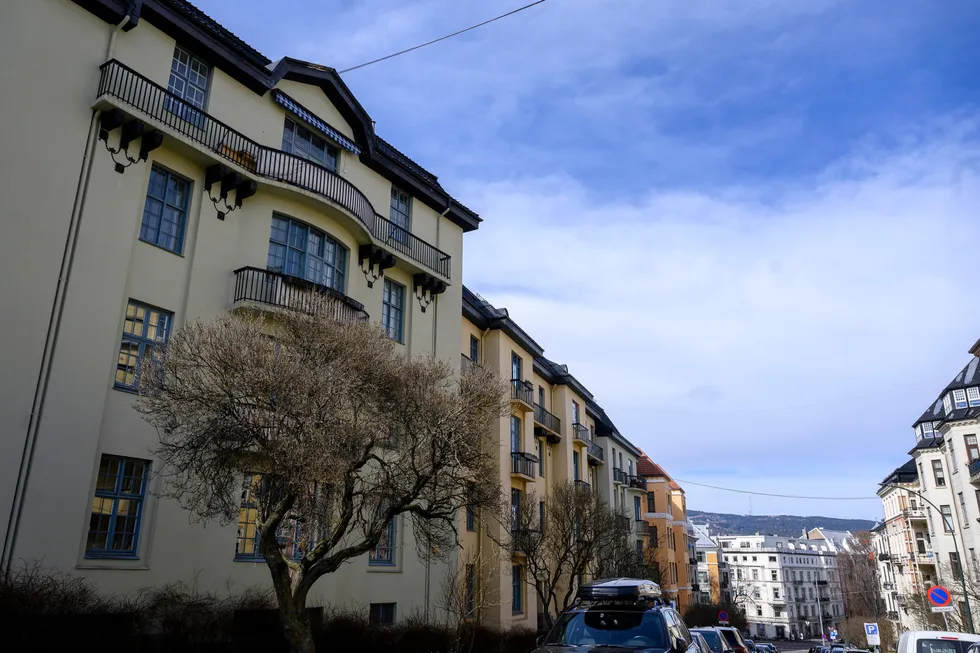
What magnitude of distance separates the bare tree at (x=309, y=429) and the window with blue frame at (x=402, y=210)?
423 inches

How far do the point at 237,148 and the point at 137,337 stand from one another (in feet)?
19.0

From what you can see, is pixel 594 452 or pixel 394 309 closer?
pixel 394 309

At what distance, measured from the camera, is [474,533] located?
93.4 feet

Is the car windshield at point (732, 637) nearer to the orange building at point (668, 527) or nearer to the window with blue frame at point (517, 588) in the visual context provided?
the window with blue frame at point (517, 588)

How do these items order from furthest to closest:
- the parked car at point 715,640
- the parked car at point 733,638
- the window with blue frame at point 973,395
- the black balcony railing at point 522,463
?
1. the window with blue frame at point 973,395
2. the black balcony railing at point 522,463
3. the parked car at point 733,638
4. the parked car at point 715,640

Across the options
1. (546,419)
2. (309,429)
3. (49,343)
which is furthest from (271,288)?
(546,419)

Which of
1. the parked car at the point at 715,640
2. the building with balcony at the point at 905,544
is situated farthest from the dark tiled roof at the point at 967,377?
the parked car at the point at 715,640

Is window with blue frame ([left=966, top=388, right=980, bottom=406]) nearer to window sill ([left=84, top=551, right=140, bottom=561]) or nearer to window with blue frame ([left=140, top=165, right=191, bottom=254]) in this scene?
window with blue frame ([left=140, top=165, right=191, bottom=254])

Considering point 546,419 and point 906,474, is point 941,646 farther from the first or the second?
point 906,474

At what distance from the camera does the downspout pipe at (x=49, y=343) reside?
13.5m

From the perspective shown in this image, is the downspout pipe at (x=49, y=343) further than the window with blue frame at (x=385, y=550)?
No

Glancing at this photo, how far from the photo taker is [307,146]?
73.2 feet

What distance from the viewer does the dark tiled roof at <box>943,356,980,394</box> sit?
4578 cm

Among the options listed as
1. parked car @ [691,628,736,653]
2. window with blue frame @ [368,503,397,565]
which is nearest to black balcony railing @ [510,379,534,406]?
window with blue frame @ [368,503,397,565]
